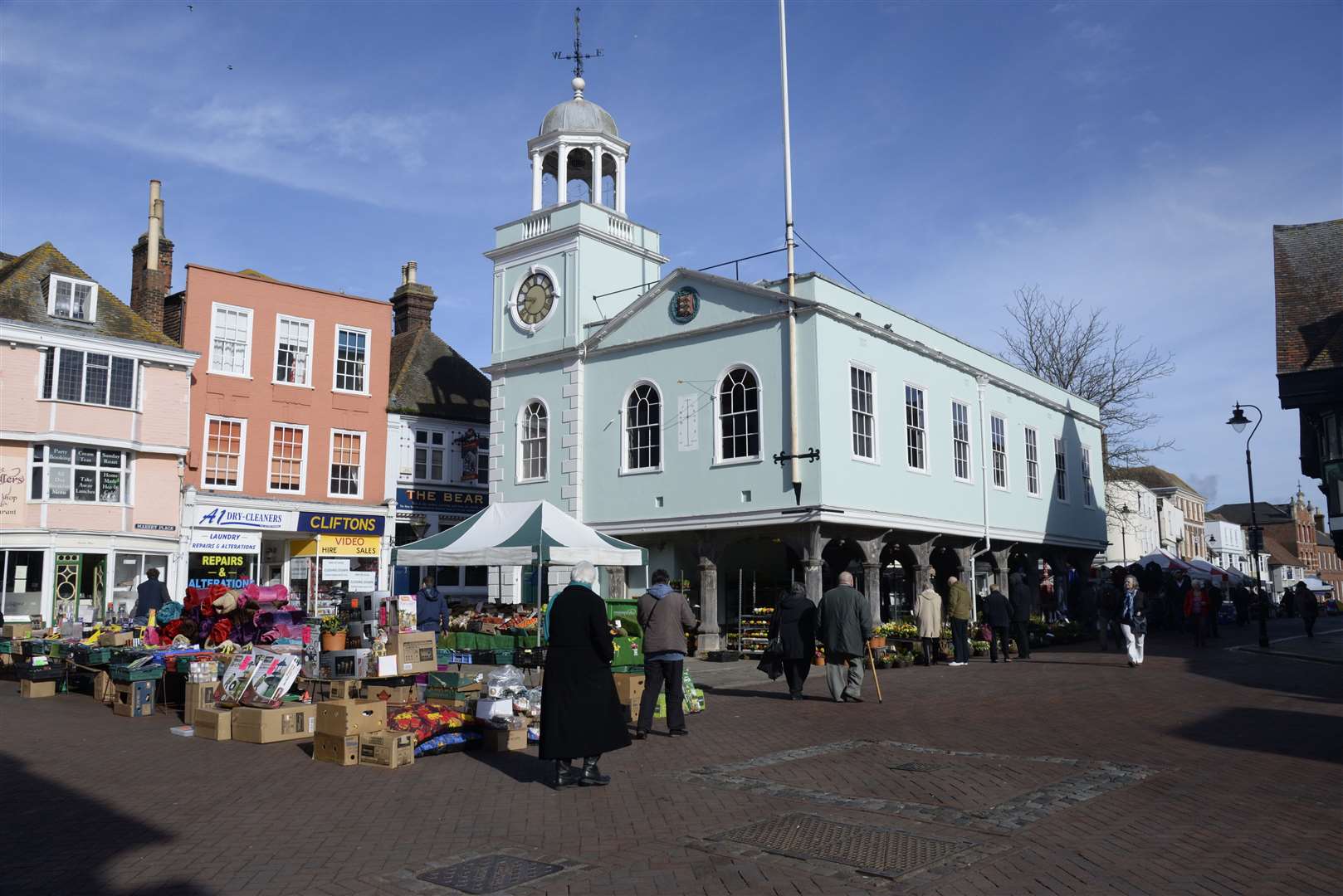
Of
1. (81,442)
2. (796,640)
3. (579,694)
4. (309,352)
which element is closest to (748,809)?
(579,694)

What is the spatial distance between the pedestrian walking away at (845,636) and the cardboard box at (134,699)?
30.2 feet

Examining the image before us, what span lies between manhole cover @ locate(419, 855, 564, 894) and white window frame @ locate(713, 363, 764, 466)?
17.3m

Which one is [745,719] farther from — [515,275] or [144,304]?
[144,304]

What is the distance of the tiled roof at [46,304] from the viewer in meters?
26.8

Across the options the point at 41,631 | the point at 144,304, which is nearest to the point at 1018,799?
the point at 41,631

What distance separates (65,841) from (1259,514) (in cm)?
14960

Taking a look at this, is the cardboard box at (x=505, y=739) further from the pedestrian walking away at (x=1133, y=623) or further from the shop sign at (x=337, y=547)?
the shop sign at (x=337, y=547)

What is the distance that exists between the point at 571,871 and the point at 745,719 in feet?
23.7

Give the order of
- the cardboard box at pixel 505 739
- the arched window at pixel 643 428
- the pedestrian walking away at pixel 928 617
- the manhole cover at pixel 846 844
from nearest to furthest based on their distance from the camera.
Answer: the manhole cover at pixel 846 844 < the cardboard box at pixel 505 739 < the pedestrian walking away at pixel 928 617 < the arched window at pixel 643 428

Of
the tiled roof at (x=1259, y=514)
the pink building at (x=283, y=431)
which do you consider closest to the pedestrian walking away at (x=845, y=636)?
the pink building at (x=283, y=431)

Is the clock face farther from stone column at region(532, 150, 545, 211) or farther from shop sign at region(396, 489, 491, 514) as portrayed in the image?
shop sign at region(396, 489, 491, 514)

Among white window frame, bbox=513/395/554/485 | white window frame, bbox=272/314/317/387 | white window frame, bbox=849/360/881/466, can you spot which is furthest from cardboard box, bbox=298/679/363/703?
white window frame, bbox=272/314/317/387

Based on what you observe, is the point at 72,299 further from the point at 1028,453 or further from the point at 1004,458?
the point at 1028,453

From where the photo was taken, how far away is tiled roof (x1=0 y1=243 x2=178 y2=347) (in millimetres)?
26750
